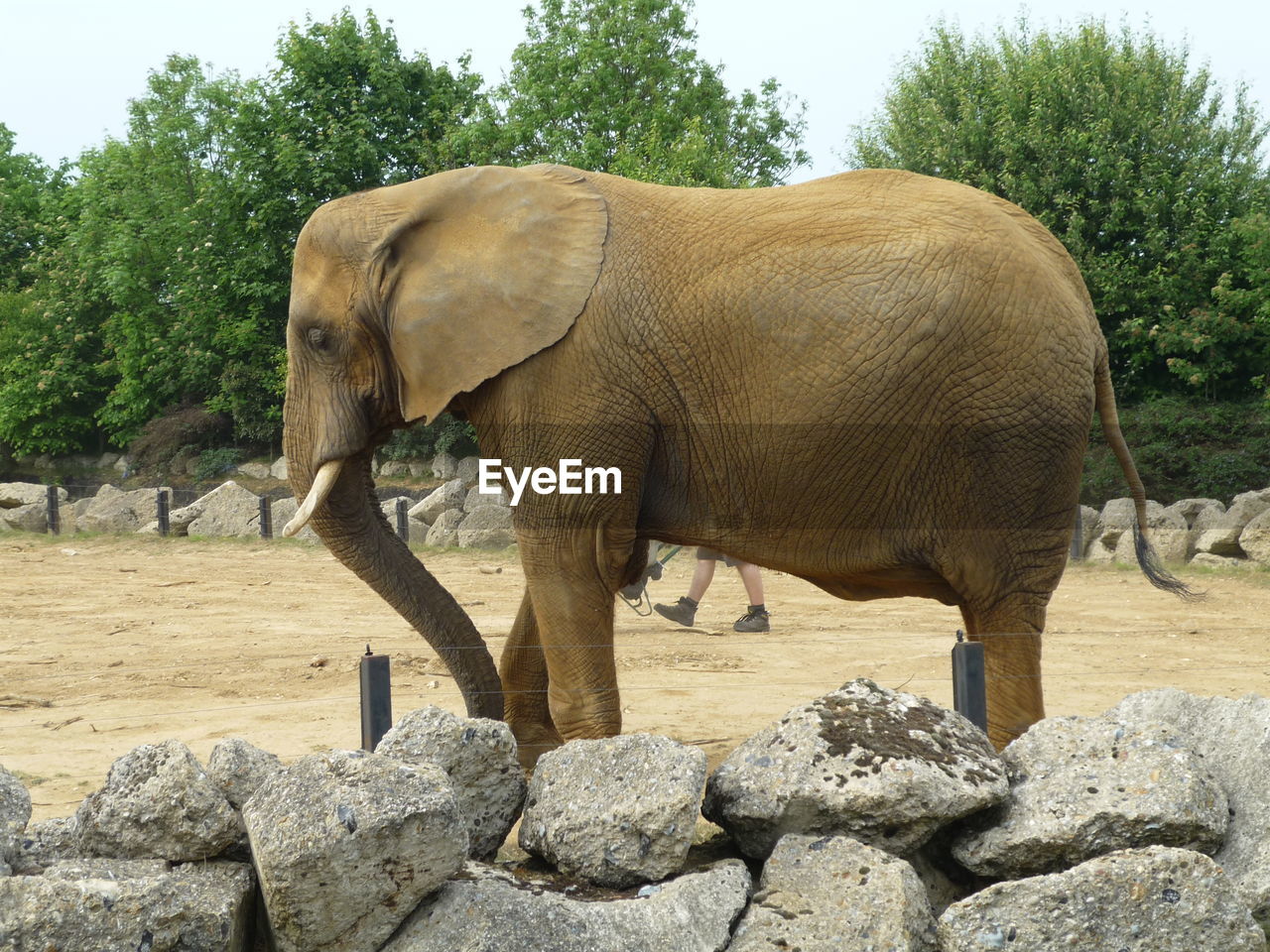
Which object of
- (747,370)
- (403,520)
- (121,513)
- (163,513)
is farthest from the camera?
(121,513)

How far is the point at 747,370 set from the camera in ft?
17.5

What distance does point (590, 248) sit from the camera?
5449 mm

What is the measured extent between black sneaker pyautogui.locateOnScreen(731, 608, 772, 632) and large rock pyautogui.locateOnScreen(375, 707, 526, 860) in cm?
646

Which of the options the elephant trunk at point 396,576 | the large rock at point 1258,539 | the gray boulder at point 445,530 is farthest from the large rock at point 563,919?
the gray boulder at point 445,530

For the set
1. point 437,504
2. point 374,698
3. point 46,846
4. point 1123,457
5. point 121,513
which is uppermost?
point 1123,457

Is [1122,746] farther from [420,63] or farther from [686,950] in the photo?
[420,63]

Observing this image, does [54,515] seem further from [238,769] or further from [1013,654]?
[1013,654]

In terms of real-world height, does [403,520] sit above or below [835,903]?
above

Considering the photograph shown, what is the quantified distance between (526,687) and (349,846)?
106 inches

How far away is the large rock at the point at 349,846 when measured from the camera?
3.62 meters

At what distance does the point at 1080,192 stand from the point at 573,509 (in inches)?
608

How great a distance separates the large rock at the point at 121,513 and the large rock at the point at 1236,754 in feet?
54.3

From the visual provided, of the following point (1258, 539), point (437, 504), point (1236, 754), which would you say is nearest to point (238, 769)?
point (1236, 754)

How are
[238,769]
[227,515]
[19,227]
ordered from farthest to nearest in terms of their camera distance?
1. [19,227]
2. [227,515]
3. [238,769]
